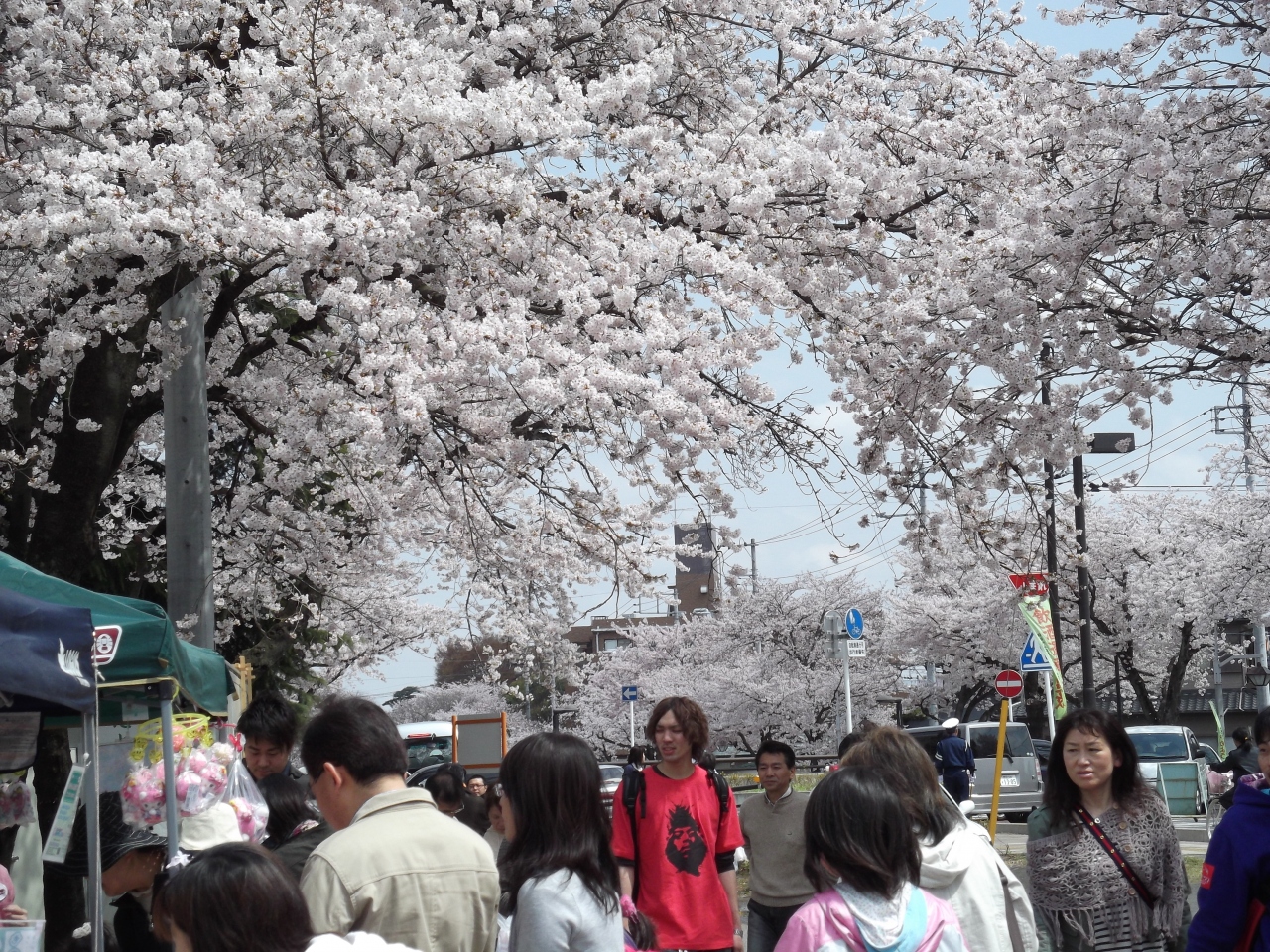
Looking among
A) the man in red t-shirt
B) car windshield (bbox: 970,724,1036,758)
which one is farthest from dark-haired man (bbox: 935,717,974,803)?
the man in red t-shirt

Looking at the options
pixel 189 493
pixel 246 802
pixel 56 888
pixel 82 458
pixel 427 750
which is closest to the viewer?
pixel 246 802

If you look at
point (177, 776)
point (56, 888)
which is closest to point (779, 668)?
point (56, 888)

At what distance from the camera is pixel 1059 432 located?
885 centimetres

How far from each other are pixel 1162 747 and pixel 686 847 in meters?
17.9

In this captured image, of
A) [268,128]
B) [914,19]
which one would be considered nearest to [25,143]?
[268,128]

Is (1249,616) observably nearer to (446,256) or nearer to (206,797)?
(446,256)

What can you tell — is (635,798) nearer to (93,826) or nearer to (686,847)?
(686,847)

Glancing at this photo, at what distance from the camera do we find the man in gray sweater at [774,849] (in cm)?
544

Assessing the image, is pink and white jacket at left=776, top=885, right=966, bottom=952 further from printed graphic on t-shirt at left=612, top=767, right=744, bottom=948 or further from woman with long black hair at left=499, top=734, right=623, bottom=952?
printed graphic on t-shirt at left=612, top=767, right=744, bottom=948

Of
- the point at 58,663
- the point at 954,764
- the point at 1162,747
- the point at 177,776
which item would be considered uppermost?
the point at 58,663

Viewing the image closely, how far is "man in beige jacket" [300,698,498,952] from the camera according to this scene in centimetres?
277

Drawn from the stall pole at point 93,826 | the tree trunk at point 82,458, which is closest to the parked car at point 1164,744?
the tree trunk at point 82,458

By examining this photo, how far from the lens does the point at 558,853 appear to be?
123 inches

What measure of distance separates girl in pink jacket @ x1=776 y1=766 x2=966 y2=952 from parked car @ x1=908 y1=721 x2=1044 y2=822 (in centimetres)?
1852
